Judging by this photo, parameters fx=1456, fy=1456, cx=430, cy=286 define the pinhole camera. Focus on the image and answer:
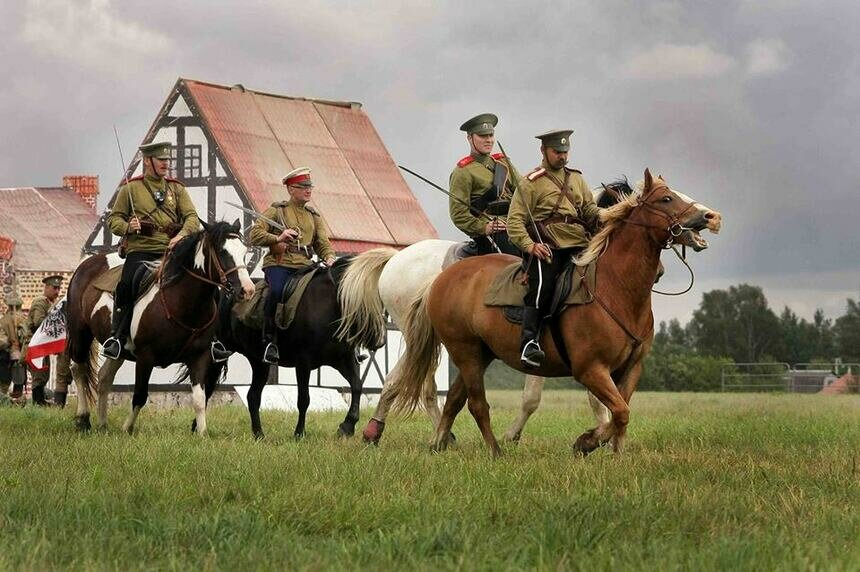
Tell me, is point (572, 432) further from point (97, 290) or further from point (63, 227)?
point (63, 227)

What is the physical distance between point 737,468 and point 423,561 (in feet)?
14.6

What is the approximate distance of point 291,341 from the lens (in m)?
15.1

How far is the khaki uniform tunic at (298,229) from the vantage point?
15258 mm

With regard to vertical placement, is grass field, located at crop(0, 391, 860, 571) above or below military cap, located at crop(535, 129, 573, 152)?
below

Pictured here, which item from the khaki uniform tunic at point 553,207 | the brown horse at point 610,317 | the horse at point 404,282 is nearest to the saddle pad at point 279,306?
the horse at point 404,282

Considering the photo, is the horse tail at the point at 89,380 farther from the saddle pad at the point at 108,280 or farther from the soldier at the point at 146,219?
the soldier at the point at 146,219

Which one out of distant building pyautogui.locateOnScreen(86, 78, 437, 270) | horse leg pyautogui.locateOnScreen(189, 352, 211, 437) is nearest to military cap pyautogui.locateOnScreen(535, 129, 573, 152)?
horse leg pyautogui.locateOnScreen(189, 352, 211, 437)

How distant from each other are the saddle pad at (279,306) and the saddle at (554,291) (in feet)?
12.4

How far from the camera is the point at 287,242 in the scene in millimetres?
15117

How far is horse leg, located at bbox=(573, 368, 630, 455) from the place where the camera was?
34.8 feet

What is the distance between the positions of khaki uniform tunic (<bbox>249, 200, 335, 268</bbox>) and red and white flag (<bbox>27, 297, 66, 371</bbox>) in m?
7.20

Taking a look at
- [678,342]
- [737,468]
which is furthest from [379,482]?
[678,342]

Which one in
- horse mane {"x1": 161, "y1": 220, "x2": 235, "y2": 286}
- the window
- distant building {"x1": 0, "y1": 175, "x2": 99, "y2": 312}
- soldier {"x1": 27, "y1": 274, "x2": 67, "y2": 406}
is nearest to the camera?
horse mane {"x1": 161, "y1": 220, "x2": 235, "y2": 286}

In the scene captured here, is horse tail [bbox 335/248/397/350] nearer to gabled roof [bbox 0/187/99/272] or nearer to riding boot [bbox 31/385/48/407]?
riding boot [bbox 31/385/48/407]
